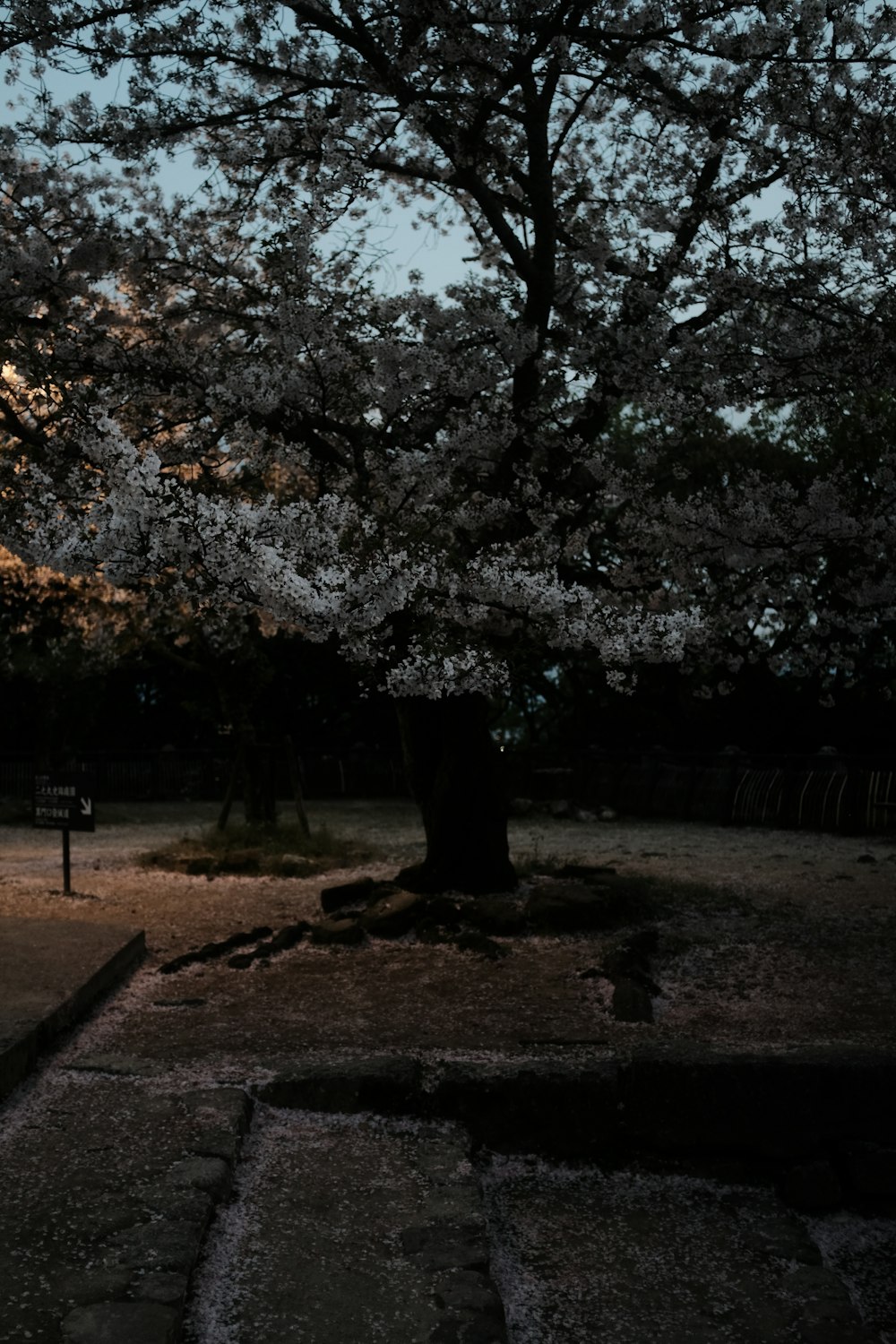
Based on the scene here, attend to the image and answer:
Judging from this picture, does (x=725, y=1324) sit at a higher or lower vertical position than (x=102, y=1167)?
lower

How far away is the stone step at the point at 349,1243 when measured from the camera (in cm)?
371

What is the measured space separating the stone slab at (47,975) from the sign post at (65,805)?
5.86 feet

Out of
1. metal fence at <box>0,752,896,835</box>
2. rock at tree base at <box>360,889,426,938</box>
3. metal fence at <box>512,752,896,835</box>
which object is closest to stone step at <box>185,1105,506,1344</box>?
rock at tree base at <box>360,889,426,938</box>

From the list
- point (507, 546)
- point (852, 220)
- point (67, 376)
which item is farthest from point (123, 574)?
point (852, 220)

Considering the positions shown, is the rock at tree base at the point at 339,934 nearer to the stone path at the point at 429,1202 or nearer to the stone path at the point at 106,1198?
the stone path at the point at 429,1202

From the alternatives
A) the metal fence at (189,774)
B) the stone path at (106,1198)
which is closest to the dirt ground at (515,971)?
the stone path at (106,1198)

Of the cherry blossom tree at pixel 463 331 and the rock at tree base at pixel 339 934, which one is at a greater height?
the cherry blossom tree at pixel 463 331

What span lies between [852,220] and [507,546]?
2816mm

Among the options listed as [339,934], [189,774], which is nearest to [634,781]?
[189,774]

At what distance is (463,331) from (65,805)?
5.14 metres

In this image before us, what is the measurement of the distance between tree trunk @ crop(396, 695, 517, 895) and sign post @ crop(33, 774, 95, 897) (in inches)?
108

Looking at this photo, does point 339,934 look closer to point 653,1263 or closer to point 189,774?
point 653,1263

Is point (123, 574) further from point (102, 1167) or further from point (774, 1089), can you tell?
point (774, 1089)

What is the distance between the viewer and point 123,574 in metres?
6.02
